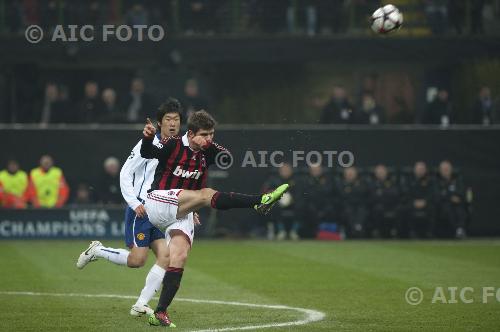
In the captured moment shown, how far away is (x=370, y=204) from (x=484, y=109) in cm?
342

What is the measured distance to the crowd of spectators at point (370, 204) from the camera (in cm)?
2272

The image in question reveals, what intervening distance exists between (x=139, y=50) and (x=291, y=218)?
6.78 metres

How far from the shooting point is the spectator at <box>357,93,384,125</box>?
24047 millimetres

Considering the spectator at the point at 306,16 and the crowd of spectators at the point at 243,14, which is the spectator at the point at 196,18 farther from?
the spectator at the point at 306,16

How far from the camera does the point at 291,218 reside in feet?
75.0

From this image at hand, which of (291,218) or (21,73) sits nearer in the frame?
(291,218)

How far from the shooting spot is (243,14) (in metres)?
27.3

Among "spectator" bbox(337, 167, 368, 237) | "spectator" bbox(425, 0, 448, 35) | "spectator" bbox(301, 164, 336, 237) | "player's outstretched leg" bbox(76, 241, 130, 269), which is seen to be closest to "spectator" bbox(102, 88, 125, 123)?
"spectator" bbox(301, 164, 336, 237)

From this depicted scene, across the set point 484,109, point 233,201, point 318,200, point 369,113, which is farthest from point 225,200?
point 484,109

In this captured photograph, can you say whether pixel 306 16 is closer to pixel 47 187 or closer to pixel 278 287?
pixel 47 187

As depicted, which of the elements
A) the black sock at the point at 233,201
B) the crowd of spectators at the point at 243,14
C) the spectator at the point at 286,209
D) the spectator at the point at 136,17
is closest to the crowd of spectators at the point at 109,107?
the spectator at the point at 136,17

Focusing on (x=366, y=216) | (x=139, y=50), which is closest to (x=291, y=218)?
(x=366, y=216)

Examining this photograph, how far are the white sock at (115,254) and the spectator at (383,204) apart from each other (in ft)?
38.4

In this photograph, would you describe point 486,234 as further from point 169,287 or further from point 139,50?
point 169,287
